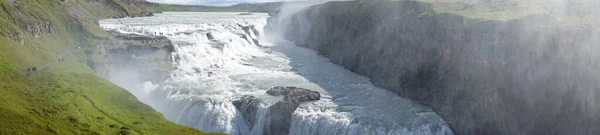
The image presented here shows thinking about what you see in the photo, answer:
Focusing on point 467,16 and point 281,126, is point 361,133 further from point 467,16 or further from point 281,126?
point 467,16

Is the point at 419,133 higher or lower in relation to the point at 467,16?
lower

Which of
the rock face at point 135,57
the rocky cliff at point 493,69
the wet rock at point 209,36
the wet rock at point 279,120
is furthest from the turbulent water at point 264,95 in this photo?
the wet rock at point 209,36

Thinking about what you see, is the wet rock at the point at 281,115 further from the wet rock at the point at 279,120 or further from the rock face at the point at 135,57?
the rock face at the point at 135,57

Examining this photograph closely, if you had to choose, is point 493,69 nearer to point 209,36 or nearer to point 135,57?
point 135,57

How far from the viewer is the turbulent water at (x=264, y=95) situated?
47000mm

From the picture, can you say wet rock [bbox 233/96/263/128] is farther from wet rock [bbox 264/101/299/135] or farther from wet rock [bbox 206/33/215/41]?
wet rock [bbox 206/33/215/41]

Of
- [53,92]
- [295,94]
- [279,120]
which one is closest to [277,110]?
[279,120]

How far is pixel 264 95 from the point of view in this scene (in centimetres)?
5512

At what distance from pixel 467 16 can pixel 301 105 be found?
69.8 feet

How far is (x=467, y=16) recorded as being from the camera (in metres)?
55.5

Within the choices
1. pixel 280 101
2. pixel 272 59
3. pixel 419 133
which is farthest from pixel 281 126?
pixel 272 59

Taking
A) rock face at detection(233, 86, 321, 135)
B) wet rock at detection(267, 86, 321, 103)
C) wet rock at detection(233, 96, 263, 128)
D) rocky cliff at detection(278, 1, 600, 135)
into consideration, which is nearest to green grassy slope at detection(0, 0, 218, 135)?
wet rock at detection(233, 96, 263, 128)

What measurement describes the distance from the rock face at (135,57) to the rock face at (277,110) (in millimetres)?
18987

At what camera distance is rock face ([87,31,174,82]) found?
65.6 m
